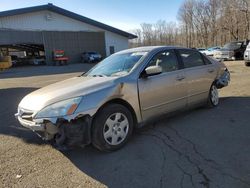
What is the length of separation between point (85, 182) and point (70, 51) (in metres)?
35.1

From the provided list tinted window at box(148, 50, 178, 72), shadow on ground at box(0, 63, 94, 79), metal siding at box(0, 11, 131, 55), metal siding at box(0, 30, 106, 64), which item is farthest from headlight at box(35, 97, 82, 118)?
metal siding at box(0, 11, 131, 55)

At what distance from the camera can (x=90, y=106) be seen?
3.66m

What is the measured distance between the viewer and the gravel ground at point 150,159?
3.17 metres

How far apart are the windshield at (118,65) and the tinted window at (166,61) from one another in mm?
252

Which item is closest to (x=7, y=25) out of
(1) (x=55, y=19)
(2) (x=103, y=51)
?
(1) (x=55, y=19)

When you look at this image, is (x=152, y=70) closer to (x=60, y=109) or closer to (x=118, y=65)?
(x=118, y=65)

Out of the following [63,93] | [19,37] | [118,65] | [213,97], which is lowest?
[213,97]

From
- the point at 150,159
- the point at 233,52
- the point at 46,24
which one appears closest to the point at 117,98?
the point at 150,159

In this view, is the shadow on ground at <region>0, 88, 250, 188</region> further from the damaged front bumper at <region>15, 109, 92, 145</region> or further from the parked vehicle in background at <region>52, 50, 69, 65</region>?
the parked vehicle in background at <region>52, 50, 69, 65</region>

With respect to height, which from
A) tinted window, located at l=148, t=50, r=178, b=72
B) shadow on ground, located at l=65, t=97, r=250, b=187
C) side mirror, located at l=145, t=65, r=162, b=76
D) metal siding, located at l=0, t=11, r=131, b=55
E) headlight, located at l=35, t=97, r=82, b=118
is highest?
metal siding, located at l=0, t=11, r=131, b=55

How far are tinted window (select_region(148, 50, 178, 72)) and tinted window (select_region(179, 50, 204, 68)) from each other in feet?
0.94

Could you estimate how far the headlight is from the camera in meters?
3.54

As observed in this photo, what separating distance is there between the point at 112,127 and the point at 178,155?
1.07 metres

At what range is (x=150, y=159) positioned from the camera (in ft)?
12.1
